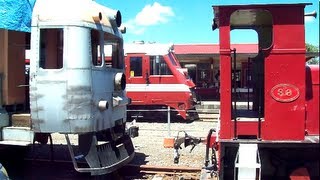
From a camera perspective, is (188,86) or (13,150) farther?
(188,86)

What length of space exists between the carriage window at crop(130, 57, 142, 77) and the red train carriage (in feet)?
36.9

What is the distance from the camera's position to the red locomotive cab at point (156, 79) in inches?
637

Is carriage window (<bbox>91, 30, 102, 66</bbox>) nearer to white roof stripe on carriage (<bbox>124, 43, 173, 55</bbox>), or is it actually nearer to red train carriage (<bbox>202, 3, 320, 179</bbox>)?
red train carriage (<bbox>202, 3, 320, 179</bbox>)

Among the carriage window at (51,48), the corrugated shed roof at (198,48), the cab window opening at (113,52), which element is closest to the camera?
the carriage window at (51,48)

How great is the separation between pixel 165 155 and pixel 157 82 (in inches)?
276

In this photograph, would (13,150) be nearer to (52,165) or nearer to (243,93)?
(52,165)

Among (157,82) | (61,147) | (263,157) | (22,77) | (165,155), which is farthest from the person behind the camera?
(157,82)

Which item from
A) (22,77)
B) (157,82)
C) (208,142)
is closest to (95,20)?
(22,77)

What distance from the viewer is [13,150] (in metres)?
8.72

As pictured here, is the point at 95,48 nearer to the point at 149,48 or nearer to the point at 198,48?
the point at 149,48

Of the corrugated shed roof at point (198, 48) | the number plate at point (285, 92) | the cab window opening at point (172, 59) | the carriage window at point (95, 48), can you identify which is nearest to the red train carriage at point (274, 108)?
the number plate at point (285, 92)

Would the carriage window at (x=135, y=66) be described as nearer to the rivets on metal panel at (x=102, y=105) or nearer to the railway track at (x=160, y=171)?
the railway track at (x=160, y=171)

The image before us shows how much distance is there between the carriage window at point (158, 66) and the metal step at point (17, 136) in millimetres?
9579

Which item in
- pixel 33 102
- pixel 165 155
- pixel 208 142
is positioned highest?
pixel 33 102
